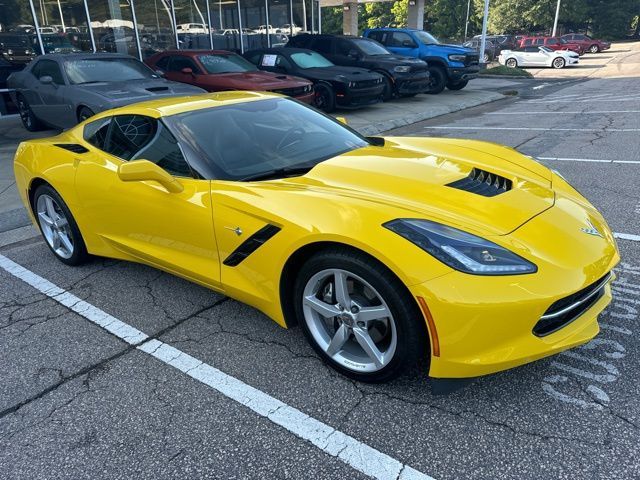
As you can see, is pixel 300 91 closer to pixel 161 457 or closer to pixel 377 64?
pixel 377 64

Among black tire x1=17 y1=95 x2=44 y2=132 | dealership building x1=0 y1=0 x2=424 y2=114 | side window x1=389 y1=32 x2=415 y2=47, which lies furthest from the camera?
side window x1=389 y1=32 x2=415 y2=47

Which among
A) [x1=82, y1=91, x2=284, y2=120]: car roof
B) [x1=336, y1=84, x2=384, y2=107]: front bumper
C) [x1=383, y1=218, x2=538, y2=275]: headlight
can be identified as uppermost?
[x1=82, y1=91, x2=284, y2=120]: car roof

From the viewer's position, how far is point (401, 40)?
15273 mm

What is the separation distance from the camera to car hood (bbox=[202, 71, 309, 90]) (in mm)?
9642

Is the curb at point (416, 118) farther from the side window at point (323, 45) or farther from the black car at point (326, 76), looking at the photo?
the side window at point (323, 45)

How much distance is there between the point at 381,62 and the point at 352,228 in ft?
38.3

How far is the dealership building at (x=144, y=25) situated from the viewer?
11.9m

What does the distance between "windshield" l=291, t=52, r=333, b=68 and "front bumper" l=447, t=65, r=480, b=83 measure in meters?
4.50

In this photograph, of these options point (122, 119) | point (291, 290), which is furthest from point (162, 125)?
point (291, 290)

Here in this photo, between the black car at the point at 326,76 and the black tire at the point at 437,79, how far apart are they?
13.4ft

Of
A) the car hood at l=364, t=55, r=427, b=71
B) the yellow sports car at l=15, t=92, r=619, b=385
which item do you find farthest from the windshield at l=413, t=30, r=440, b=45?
the yellow sports car at l=15, t=92, r=619, b=385

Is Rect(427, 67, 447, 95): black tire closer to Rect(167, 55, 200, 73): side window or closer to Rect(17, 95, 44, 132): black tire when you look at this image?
Rect(167, 55, 200, 73): side window

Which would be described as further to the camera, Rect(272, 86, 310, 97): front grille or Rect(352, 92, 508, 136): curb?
Rect(272, 86, 310, 97): front grille

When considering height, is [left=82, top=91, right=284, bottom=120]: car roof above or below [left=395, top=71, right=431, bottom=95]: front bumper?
above
